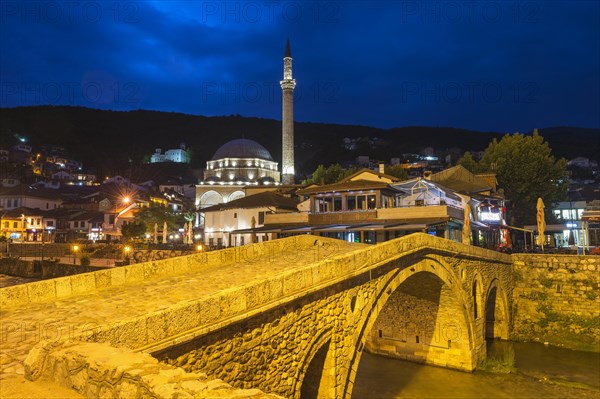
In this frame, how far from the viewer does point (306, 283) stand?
8281 mm

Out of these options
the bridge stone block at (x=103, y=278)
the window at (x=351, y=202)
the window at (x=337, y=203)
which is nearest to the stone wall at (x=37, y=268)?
the window at (x=337, y=203)

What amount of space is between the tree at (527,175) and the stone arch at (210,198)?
Answer: 121 feet

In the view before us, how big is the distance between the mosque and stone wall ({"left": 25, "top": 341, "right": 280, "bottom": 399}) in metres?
56.5

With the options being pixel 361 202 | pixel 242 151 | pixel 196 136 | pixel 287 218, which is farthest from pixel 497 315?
pixel 196 136

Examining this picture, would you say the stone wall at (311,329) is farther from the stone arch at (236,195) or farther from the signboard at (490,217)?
the stone arch at (236,195)

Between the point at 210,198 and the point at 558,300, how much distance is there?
161 feet

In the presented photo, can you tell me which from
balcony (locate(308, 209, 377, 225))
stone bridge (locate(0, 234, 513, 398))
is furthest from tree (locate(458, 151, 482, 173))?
stone bridge (locate(0, 234, 513, 398))

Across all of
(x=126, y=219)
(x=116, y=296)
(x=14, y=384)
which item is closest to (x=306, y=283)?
(x=116, y=296)

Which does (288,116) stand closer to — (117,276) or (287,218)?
(287,218)

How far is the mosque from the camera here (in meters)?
62.8

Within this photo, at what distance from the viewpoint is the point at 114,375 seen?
13.1 ft

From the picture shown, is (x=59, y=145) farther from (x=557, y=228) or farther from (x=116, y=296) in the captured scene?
(x=116, y=296)

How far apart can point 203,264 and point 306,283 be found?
12.5 ft

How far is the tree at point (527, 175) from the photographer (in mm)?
40969
